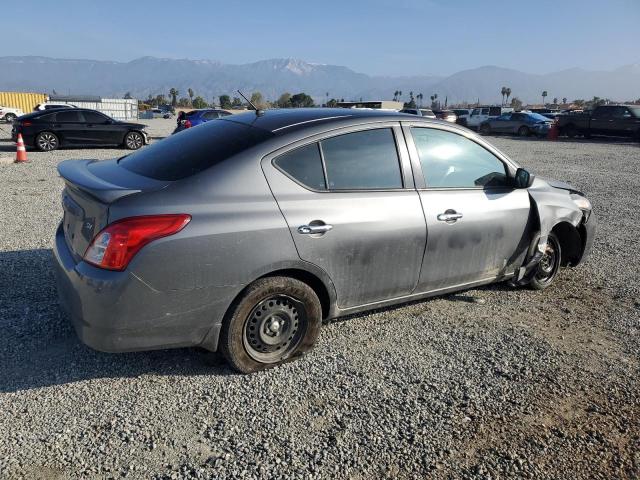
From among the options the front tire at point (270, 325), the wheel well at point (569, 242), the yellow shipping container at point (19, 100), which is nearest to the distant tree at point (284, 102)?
the yellow shipping container at point (19, 100)

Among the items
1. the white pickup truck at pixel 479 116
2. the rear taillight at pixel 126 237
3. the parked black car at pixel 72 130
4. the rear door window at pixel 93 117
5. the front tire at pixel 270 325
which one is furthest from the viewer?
the white pickup truck at pixel 479 116

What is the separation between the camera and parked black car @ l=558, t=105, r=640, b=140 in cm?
2639

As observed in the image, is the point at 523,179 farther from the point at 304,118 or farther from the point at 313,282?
the point at 313,282

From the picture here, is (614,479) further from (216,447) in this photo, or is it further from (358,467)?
(216,447)

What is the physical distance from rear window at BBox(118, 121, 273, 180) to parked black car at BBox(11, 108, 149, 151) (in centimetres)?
1380

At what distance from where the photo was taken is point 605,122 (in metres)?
27.5

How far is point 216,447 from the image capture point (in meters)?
2.62

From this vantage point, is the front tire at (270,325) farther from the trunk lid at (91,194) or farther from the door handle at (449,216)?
the door handle at (449,216)

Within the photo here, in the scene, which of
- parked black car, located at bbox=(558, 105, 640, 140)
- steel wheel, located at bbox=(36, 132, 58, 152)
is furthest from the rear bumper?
parked black car, located at bbox=(558, 105, 640, 140)

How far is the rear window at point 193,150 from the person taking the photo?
10.6 ft

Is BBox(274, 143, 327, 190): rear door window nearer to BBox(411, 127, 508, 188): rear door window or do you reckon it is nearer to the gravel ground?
BBox(411, 127, 508, 188): rear door window

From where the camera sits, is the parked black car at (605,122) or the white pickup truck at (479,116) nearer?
the parked black car at (605,122)

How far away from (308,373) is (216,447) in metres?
0.89

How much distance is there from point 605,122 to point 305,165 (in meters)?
29.3
